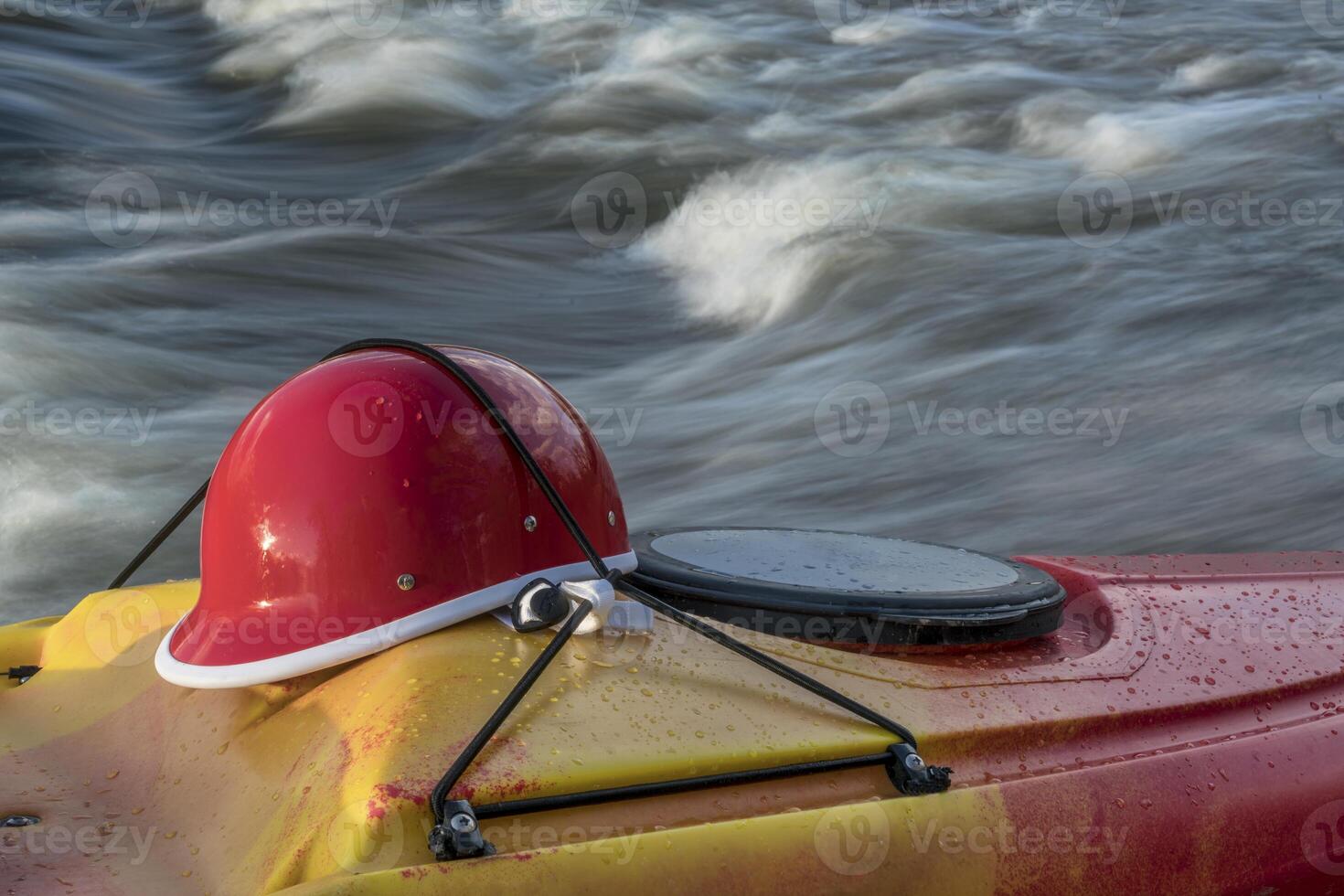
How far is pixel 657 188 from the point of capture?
8.48 metres

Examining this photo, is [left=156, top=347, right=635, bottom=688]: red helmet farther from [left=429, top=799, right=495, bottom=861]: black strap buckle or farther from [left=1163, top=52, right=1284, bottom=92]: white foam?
[left=1163, top=52, right=1284, bottom=92]: white foam

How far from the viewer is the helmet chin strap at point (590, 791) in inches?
49.3

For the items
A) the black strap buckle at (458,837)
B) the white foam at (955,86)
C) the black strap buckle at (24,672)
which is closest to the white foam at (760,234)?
the white foam at (955,86)

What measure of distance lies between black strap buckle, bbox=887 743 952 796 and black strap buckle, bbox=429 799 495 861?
47cm

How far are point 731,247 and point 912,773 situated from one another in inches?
243

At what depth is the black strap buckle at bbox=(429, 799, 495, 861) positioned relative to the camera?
1.23m

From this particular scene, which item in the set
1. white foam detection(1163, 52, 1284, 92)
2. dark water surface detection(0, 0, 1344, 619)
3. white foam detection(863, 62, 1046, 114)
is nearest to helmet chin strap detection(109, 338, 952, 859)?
→ dark water surface detection(0, 0, 1344, 619)

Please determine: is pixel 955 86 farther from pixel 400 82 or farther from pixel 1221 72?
pixel 400 82

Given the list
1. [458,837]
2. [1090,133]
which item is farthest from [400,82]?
[458,837]

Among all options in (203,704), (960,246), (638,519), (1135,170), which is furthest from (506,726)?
(1135,170)

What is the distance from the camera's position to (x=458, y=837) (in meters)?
1.23

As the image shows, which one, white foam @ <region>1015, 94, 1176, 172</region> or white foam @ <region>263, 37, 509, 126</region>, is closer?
white foam @ <region>1015, 94, 1176, 172</region>

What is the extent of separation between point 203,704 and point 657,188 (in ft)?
23.4

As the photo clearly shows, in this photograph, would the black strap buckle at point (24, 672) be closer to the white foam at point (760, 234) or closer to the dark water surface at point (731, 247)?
the dark water surface at point (731, 247)
